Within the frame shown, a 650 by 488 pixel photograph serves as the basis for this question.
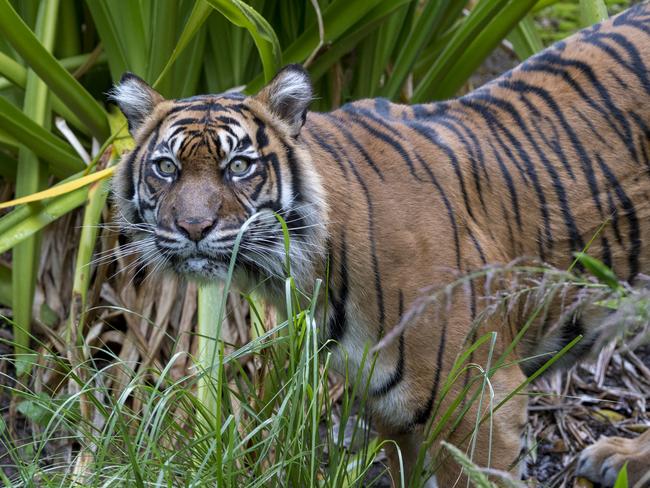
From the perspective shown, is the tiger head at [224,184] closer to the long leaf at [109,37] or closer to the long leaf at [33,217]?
the long leaf at [33,217]

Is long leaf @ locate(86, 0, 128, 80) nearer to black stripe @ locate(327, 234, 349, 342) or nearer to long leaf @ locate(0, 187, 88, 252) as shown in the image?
long leaf @ locate(0, 187, 88, 252)

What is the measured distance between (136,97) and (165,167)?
0.31m

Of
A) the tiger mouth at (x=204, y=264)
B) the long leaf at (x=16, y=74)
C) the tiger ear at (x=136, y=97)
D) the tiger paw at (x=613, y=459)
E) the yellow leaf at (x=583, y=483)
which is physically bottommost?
the yellow leaf at (x=583, y=483)

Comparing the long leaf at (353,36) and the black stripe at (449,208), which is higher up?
the long leaf at (353,36)

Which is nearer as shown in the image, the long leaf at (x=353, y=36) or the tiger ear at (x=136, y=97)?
the tiger ear at (x=136, y=97)

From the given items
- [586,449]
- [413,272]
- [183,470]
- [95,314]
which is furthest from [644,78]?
[95,314]

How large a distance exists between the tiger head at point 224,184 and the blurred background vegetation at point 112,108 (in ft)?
1.72

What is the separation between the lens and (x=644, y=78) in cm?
306

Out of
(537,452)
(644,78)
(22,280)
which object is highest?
(644,78)

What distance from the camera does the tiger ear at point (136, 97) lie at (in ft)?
9.04

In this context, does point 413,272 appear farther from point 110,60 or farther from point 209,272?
point 110,60

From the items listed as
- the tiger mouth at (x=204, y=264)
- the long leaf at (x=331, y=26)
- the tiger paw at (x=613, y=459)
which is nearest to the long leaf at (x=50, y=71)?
the long leaf at (x=331, y=26)

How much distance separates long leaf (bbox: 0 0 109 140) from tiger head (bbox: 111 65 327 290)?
66cm

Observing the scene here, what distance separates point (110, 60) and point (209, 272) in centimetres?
167
